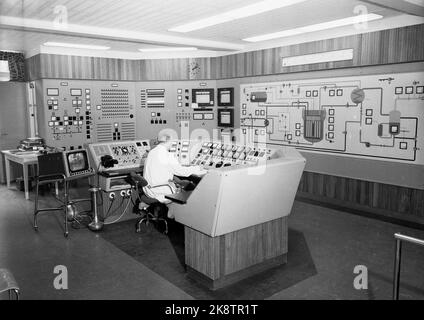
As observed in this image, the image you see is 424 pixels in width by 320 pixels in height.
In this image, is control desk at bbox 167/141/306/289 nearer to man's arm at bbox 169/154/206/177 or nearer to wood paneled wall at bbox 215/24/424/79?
man's arm at bbox 169/154/206/177

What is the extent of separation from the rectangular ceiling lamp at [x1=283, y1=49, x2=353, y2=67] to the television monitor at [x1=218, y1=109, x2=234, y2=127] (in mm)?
1580

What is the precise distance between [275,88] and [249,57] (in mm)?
803

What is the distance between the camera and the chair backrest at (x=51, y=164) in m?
4.79

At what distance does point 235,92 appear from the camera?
24.0ft

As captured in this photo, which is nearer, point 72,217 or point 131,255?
point 131,255

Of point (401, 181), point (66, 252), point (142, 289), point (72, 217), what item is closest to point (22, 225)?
point (72, 217)

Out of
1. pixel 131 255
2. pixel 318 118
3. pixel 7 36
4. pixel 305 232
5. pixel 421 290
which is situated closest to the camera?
pixel 421 290

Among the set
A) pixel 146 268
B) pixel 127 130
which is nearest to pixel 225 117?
pixel 127 130

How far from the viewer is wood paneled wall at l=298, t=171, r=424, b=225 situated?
4961 mm

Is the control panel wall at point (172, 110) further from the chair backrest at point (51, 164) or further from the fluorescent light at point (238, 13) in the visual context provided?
the chair backrest at point (51, 164)

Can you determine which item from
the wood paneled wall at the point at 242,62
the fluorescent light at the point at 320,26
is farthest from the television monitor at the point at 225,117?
the fluorescent light at the point at 320,26

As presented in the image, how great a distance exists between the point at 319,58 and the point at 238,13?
1.70m

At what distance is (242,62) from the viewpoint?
7035mm

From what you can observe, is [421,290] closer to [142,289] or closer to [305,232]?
[305,232]
